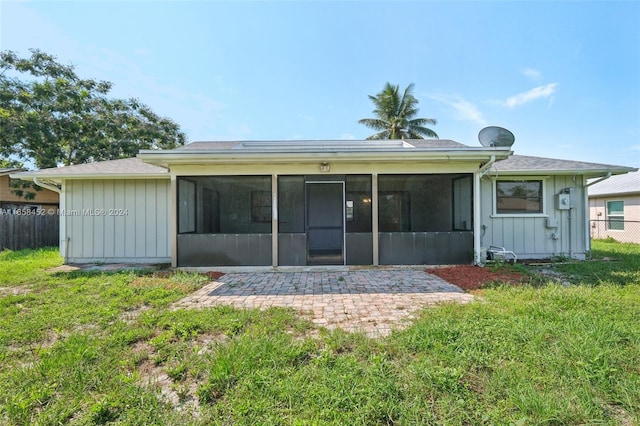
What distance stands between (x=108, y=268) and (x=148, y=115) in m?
18.6

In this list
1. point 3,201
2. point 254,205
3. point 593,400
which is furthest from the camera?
point 3,201

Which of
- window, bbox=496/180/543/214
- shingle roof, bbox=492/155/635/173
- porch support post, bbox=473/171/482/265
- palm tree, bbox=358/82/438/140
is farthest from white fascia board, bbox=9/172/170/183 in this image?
palm tree, bbox=358/82/438/140

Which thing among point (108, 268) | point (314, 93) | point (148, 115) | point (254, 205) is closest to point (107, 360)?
point (254, 205)

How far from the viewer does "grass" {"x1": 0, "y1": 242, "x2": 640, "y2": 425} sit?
6.07ft

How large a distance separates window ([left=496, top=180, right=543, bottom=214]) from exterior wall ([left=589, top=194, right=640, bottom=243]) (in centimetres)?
666

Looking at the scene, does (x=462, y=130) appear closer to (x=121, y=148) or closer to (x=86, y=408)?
(x=86, y=408)

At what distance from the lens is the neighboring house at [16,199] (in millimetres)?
12070

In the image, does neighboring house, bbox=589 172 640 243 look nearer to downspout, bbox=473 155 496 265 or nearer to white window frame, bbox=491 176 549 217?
white window frame, bbox=491 176 549 217

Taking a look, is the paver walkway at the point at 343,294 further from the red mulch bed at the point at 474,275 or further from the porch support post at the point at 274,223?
the porch support post at the point at 274,223

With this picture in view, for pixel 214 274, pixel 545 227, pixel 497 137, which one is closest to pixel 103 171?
pixel 214 274

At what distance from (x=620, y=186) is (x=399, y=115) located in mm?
12953

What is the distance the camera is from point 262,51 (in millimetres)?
10148

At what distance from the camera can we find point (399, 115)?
21.1 m

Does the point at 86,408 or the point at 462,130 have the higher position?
the point at 462,130
